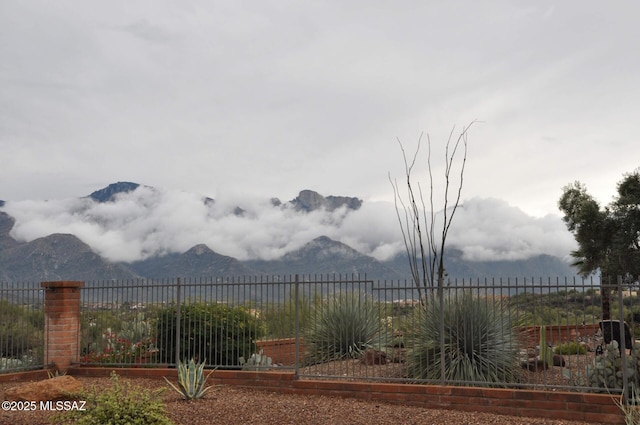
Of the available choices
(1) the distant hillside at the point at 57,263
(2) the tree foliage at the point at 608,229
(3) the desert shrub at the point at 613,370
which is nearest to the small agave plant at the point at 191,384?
(3) the desert shrub at the point at 613,370

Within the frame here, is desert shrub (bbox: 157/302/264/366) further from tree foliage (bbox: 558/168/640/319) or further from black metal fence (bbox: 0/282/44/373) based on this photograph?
tree foliage (bbox: 558/168/640/319)

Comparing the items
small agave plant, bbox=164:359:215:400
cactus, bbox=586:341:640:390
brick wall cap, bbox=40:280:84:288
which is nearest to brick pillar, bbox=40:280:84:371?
brick wall cap, bbox=40:280:84:288

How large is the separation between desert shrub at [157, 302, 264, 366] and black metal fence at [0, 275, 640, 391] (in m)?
0.02

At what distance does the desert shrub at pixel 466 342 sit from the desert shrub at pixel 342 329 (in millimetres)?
Answer: 2032

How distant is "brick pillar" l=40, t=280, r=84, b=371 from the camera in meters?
13.4

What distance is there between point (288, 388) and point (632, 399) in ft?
17.6

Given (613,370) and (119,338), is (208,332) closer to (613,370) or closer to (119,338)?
(119,338)

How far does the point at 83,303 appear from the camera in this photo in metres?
13.9

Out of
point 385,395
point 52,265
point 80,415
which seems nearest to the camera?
point 80,415

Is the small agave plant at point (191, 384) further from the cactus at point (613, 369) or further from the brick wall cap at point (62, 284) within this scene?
the cactus at point (613, 369)

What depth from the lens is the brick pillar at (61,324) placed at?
13.4 m

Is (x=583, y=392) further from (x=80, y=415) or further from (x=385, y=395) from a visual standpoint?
(x=80, y=415)

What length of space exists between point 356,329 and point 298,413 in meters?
4.07

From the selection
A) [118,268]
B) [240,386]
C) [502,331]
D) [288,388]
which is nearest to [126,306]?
[240,386]
